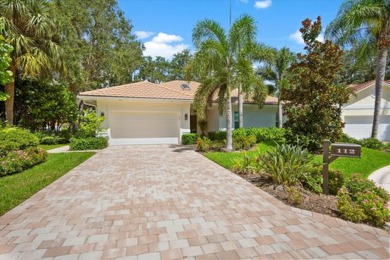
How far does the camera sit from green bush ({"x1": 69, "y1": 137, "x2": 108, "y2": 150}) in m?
12.6

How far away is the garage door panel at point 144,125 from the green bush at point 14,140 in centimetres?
639

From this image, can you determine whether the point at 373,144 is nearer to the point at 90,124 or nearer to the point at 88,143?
the point at 88,143

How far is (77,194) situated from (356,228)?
19.4ft

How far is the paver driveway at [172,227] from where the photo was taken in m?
3.01

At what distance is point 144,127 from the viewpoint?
16344mm

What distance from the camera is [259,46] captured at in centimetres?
1154

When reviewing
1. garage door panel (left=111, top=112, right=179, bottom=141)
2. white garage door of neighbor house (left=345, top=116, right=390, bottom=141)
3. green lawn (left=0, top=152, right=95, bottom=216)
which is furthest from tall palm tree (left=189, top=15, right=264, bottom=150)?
white garage door of neighbor house (left=345, top=116, right=390, bottom=141)

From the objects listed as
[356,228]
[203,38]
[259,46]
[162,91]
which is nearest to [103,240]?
[356,228]

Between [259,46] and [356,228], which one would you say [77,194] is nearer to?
[356,228]

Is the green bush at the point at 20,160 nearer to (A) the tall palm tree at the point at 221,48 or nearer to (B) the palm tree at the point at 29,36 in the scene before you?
(B) the palm tree at the point at 29,36

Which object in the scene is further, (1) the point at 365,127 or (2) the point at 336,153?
(1) the point at 365,127

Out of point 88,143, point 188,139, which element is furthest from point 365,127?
point 88,143

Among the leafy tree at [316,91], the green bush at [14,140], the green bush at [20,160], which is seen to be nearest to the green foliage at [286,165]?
the leafy tree at [316,91]

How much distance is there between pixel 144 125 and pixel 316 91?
11.5 metres
